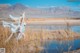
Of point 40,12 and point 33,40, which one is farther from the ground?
point 40,12

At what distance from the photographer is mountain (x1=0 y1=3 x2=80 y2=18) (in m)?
2.20

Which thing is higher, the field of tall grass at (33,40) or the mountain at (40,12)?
the mountain at (40,12)

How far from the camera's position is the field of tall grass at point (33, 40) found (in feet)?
7.14

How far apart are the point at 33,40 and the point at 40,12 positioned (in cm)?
35

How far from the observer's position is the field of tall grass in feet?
7.14

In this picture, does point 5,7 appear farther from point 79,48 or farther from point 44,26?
point 79,48

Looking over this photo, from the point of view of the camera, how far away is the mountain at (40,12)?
2197 millimetres

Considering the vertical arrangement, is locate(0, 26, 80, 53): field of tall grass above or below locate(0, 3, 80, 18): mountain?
below

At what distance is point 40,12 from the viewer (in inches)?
87.5

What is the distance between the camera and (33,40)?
86.3 inches

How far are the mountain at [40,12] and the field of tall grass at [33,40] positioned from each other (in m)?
0.19

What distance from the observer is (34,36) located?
2195mm

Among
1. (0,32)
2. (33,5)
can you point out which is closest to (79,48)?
(33,5)

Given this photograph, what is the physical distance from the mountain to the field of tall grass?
0.62 feet
